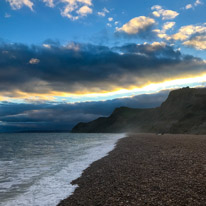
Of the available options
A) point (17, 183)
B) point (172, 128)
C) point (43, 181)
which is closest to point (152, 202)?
point (43, 181)

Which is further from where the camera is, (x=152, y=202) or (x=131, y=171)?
(x=131, y=171)

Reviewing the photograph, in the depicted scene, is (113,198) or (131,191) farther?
(131,191)

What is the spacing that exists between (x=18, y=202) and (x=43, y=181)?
5.05 m

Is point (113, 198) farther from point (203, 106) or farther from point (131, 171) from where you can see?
point (203, 106)

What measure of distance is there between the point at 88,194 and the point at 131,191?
2.51 metres

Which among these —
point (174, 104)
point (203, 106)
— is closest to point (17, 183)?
point (203, 106)

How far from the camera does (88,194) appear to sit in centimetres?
1168

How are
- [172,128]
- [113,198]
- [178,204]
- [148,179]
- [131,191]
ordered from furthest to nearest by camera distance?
1. [172,128]
2. [148,179]
3. [131,191]
4. [113,198]
5. [178,204]

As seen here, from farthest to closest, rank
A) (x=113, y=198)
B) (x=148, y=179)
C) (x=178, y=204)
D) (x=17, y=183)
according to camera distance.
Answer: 1. (x=17, y=183)
2. (x=148, y=179)
3. (x=113, y=198)
4. (x=178, y=204)

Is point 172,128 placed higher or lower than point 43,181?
lower

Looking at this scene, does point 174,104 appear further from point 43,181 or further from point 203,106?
point 43,181

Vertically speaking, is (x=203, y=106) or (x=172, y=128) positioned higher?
(x=203, y=106)

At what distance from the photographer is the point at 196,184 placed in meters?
→ 12.0

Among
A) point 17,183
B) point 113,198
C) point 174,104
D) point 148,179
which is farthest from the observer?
point 174,104
